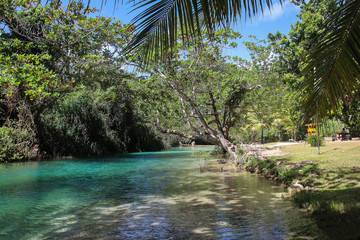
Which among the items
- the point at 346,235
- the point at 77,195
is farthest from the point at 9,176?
the point at 346,235

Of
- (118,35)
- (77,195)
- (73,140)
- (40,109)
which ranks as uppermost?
(118,35)

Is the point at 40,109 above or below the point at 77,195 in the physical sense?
above

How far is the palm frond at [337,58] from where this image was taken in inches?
118

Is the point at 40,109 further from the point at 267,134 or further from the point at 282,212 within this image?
the point at 267,134

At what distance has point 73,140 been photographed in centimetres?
2198

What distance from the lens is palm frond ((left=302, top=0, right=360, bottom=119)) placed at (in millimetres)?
3008

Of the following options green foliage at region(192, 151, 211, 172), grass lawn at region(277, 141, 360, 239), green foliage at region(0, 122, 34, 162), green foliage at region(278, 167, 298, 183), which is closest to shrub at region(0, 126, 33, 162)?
green foliage at region(0, 122, 34, 162)

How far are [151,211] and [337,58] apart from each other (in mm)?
4750

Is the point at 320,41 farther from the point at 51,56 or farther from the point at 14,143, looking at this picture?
the point at 14,143

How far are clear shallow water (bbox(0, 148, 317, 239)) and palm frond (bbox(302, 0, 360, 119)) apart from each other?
2.24 meters

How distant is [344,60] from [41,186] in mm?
9763

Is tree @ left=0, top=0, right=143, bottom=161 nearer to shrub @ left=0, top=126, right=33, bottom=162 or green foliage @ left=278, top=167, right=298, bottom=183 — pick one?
shrub @ left=0, top=126, right=33, bottom=162

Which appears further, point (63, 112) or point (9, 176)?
point (63, 112)

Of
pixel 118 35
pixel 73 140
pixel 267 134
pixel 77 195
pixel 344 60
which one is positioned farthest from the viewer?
pixel 267 134
